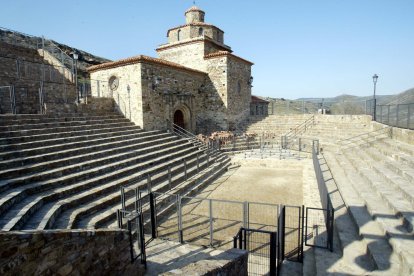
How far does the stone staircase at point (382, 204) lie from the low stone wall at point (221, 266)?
7.01 feet

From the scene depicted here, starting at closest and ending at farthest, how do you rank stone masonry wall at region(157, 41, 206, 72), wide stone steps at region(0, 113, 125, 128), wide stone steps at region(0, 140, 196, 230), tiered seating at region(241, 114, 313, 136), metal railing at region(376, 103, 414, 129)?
wide stone steps at region(0, 140, 196, 230) < wide stone steps at region(0, 113, 125, 128) < metal railing at region(376, 103, 414, 129) < tiered seating at region(241, 114, 313, 136) < stone masonry wall at region(157, 41, 206, 72)

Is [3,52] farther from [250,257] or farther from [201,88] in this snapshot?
[250,257]

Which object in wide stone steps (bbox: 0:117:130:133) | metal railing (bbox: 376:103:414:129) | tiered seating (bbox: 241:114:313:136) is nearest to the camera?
wide stone steps (bbox: 0:117:130:133)

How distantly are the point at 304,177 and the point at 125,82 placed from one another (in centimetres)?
1170

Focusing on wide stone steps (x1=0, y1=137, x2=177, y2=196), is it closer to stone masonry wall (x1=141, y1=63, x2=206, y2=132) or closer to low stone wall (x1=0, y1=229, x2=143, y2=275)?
stone masonry wall (x1=141, y1=63, x2=206, y2=132)

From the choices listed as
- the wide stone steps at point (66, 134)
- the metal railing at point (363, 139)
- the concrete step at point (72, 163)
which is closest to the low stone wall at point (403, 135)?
the metal railing at point (363, 139)

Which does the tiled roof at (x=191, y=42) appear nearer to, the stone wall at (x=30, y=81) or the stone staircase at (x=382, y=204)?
the stone wall at (x=30, y=81)

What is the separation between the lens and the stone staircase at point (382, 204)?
4555 millimetres

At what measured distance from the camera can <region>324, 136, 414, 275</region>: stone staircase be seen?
4.55m

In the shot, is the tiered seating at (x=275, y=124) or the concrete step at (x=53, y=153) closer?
the concrete step at (x=53, y=153)

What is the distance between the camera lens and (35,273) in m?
2.95

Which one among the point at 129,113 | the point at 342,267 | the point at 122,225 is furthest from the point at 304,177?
the point at 129,113

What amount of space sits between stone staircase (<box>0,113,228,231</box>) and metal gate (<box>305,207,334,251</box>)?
519cm

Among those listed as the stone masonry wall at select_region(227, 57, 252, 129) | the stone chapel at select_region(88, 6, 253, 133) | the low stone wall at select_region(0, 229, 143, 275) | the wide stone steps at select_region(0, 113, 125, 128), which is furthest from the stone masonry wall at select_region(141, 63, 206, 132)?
the low stone wall at select_region(0, 229, 143, 275)
